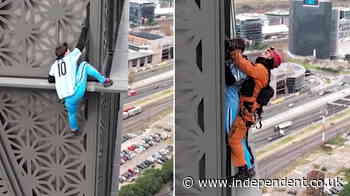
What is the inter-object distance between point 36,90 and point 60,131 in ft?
1.04

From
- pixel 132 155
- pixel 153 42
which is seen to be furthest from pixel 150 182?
pixel 153 42

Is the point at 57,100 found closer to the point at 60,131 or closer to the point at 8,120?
the point at 60,131

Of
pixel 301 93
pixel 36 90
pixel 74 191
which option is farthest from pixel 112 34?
pixel 301 93

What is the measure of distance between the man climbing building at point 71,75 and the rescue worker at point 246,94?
829 mm

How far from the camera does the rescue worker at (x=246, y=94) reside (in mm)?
2459

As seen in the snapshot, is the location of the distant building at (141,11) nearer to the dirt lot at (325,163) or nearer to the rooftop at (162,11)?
the rooftop at (162,11)

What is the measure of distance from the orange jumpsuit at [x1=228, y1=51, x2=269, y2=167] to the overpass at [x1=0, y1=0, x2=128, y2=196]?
75cm

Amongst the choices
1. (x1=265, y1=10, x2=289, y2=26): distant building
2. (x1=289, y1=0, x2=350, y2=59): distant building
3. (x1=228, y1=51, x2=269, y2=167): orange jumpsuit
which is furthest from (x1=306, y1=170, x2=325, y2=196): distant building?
(x1=265, y1=10, x2=289, y2=26): distant building

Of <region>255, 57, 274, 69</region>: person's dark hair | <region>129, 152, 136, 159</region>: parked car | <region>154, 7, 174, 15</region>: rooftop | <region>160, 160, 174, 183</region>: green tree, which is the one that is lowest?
<region>160, 160, 174, 183</region>: green tree

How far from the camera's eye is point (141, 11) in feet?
18.1

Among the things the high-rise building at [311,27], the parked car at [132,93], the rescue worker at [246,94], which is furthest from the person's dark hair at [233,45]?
the parked car at [132,93]

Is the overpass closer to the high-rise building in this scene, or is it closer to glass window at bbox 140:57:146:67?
the high-rise building

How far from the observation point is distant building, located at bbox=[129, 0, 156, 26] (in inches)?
212

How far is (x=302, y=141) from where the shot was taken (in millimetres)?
3691
